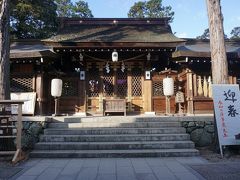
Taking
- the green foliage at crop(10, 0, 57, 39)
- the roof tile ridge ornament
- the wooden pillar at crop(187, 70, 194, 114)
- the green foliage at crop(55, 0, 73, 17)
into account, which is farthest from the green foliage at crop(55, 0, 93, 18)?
the wooden pillar at crop(187, 70, 194, 114)

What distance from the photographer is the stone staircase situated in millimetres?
8125

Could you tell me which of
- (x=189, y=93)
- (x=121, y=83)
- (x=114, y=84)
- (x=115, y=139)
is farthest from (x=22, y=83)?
(x=189, y=93)

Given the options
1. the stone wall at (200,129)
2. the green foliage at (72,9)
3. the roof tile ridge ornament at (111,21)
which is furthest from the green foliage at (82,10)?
the stone wall at (200,129)

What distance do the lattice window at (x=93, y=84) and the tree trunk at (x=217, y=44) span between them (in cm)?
642

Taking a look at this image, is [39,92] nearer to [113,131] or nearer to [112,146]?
[113,131]

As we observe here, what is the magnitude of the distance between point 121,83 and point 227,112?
20.8 feet

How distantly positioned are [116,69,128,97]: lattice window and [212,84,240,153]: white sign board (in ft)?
19.5

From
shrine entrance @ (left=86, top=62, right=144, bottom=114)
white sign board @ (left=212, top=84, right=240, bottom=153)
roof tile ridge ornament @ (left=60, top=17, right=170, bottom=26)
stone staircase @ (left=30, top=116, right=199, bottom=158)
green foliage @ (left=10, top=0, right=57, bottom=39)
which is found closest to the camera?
white sign board @ (left=212, top=84, right=240, bottom=153)

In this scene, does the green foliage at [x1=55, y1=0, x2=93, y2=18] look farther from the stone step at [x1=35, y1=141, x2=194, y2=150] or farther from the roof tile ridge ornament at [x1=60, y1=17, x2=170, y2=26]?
the stone step at [x1=35, y1=141, x2=194, y2=150]

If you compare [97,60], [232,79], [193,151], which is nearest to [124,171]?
[193,151]

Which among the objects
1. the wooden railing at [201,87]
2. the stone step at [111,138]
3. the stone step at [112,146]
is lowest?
the stone step at [112,146]

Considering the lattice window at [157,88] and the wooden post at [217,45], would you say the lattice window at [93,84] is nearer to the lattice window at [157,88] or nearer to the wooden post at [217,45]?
the lattice window at [157,88]

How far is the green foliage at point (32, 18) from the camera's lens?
2252cm

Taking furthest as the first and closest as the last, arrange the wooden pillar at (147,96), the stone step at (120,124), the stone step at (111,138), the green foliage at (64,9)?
the green foliage at (64,9)
the wooden pillar at (147,96)
the stone step at (120,124)
the stone step at (111,138)
